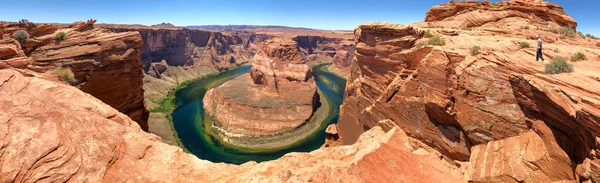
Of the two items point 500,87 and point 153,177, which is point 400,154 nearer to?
point 500,87

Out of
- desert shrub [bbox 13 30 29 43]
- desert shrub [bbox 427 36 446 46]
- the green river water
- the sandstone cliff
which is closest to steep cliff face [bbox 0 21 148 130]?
desert shrub [bbox 13 30 29 43]

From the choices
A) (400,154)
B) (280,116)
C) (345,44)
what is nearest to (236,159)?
(280,116)

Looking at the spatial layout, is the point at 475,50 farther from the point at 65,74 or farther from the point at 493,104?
the point at 65,74

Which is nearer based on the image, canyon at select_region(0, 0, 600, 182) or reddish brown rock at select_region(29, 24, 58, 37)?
canyon at select_region(0, 0, 600, 182)

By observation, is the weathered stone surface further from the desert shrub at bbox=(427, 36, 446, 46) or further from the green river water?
the desert shrub at bbox=(427, 36, 446, 46)

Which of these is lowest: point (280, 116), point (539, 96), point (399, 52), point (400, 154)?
point (280, 116)

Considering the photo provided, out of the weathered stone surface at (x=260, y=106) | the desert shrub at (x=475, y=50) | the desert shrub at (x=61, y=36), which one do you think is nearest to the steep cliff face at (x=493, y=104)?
the desert shrub at (x=475, y=50)

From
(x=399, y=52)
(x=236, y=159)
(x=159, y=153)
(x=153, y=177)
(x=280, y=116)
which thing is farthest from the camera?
(x=280, y=116)
